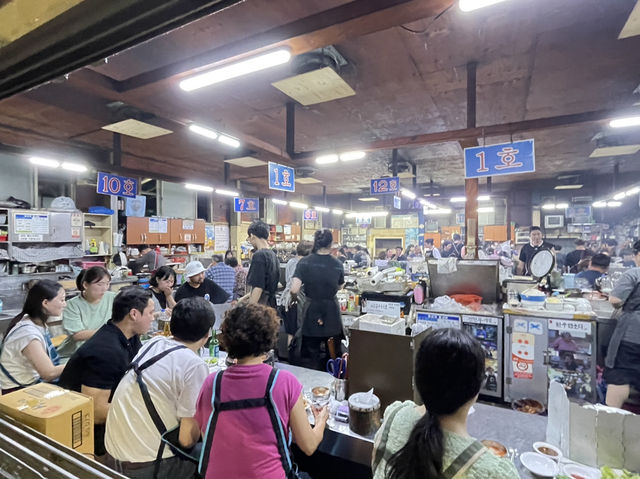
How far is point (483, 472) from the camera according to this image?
1021 mm

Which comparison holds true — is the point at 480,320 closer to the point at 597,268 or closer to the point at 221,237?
the point at 597,268

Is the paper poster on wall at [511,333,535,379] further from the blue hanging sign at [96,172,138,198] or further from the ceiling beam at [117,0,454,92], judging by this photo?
the blue hanging sign at [96,172,138,198]

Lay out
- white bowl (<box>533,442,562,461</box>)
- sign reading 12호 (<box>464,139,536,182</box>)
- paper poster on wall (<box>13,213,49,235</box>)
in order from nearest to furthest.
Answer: white bowl (<box>533,442,562,461</box>)
sign reading 12호 (<box>464,139,536,182</box>)
paper poster on wall (<box>13,213,49,235</box>)

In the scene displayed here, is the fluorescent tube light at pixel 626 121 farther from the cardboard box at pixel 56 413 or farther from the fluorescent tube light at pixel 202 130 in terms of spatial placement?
the cardboard box at pixel 56 413

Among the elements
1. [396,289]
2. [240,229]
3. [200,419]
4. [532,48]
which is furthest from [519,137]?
[240,229]

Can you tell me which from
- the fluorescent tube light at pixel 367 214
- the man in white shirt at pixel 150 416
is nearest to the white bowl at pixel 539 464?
the man in white shirt at pixel 150 416

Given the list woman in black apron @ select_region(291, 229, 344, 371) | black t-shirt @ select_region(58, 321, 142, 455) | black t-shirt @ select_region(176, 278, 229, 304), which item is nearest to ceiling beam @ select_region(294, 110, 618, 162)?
woman in black apron @ select_region(291, 229, 344, 371)

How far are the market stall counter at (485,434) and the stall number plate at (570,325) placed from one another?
A: 5.12 ft

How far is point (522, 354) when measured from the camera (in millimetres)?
3293

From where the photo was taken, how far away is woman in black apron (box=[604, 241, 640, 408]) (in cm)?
291

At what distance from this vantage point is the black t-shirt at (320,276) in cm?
342

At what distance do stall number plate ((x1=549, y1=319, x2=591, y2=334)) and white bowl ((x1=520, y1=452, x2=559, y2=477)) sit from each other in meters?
2.02

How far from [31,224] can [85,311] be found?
17.8ft

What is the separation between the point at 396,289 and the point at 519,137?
17.6 feet
